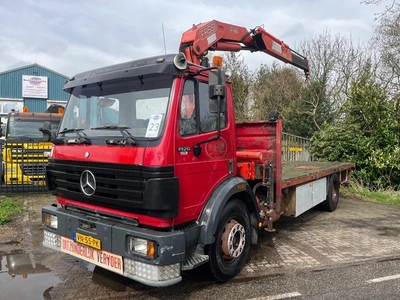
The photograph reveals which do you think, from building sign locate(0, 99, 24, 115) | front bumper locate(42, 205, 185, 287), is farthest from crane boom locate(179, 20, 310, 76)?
building sign locate(0, 99, 24, 115)

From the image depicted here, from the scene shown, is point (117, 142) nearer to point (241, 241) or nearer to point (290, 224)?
point (241, 241)

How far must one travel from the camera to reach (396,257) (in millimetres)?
5141


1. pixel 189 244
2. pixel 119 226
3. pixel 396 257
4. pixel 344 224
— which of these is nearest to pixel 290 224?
pixel 344 224

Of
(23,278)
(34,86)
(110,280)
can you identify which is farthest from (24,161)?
(34,86)

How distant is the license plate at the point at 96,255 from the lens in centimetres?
338

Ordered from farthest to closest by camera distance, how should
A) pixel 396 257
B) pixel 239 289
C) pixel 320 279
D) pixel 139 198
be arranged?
1. pixel 396 257
2. pixel 320 279
3. pixel 239 289
4. pixel 139 198

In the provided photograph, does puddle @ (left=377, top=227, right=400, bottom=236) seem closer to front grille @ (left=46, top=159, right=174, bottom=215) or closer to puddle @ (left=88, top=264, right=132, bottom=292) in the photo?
puddle @ (left=88, top=264, right=132, bottom=292)

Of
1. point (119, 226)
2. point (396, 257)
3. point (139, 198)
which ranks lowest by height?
point (396, 257)

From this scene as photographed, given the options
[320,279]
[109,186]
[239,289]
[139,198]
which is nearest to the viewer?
[139,198]

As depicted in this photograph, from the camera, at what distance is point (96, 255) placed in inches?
141

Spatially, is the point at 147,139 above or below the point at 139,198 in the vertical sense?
above

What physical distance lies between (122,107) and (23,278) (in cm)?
255

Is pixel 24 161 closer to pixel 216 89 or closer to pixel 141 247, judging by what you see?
pixel 141 247

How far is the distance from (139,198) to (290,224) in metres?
4.65
